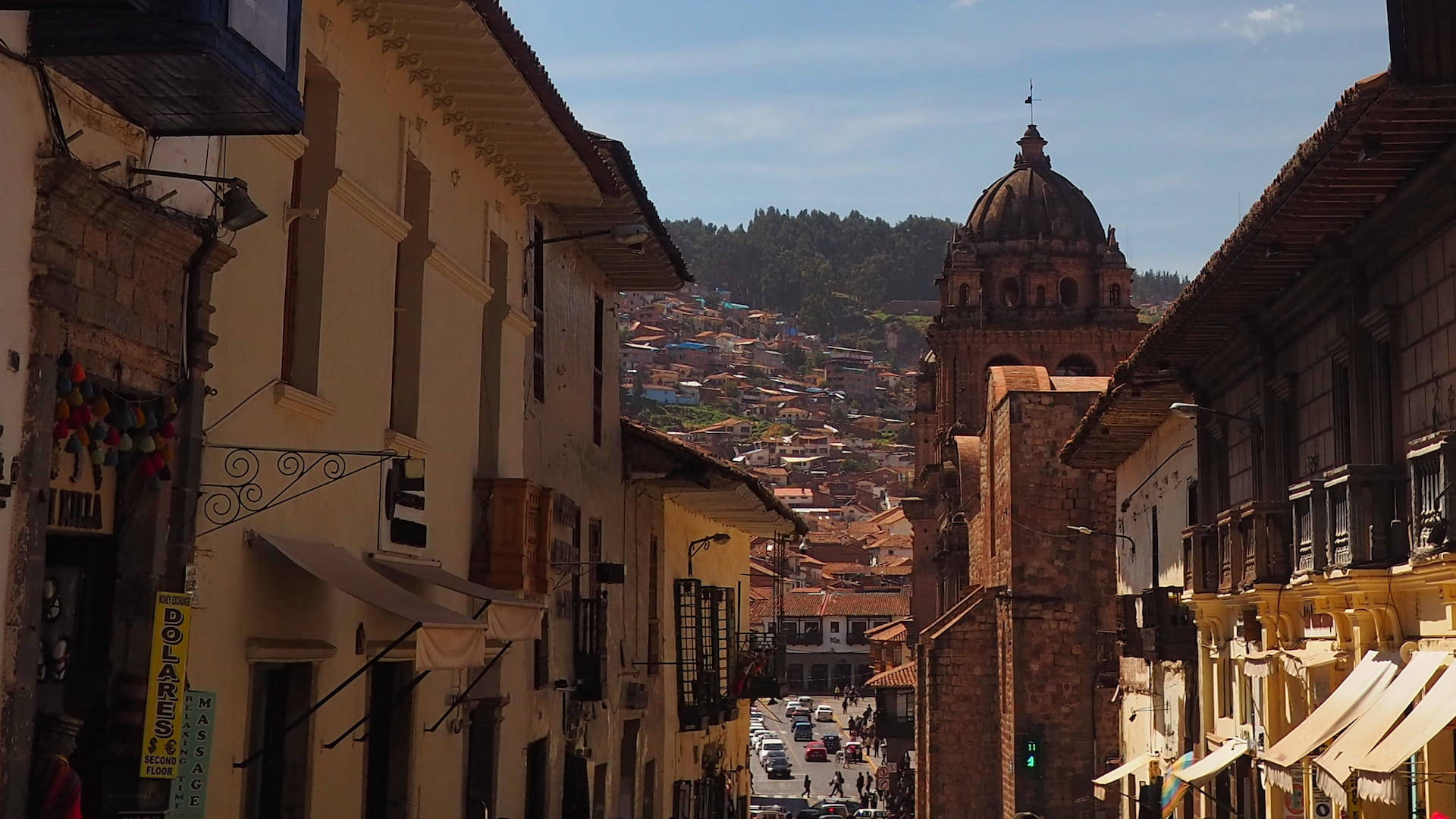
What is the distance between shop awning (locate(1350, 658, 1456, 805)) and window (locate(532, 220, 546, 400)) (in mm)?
7619

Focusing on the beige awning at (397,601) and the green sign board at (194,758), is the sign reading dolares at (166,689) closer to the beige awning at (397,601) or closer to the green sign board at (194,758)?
the green sign board at (194,758)

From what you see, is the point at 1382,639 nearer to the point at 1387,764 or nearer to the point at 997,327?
the point at 1387,764

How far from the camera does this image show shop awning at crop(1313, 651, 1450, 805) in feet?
39.7

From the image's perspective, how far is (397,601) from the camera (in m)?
9.93

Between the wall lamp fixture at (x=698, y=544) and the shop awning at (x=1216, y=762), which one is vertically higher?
the wall lamp fixture at (x=698, y=544)

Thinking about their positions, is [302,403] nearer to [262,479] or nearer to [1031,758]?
[262,479]

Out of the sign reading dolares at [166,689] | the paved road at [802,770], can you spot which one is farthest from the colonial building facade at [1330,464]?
the paved road at [802,770]

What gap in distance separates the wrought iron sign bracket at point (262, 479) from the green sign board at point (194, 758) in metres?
0.80

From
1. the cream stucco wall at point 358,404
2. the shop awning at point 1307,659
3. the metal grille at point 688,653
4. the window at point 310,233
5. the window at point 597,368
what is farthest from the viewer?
the metal grille at point 688,653

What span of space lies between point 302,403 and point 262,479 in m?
0.61

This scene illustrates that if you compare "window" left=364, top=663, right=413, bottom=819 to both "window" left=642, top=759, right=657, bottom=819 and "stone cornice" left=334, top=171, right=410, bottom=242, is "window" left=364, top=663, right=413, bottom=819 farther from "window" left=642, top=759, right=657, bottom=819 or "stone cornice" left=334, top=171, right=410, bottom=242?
"window" left=642, top=759, right=657, bottom=819

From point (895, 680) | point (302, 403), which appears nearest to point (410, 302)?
point (302, 403)

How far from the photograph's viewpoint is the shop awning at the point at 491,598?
11352 mm

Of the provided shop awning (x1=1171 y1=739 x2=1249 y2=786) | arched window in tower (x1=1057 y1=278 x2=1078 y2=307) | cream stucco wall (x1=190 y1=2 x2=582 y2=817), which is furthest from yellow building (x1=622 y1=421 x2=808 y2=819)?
arched window in tower (x1=1057 y1=278 x2=1078 y2=307)
